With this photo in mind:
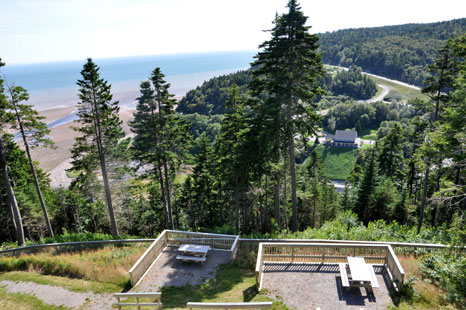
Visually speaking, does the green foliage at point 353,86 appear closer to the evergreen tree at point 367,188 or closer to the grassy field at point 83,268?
the evergreen tree at point 367,188

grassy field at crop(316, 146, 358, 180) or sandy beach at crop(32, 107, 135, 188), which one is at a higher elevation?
sandy beach at crop(32, 107, 135, 188)

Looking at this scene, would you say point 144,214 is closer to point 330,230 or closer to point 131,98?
point 330,230

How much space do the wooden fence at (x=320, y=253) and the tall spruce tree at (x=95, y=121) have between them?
14.3 meters

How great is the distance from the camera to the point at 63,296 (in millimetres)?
11477

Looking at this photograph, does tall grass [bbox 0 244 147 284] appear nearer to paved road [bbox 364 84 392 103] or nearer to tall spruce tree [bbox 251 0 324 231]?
tall spruce tree [bbox 251 0 324 231]

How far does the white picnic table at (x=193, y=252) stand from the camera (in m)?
12.9

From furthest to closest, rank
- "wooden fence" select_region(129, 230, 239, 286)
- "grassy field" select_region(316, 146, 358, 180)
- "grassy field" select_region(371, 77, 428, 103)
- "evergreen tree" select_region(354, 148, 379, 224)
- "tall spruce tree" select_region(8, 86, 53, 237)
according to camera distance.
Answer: "grassy field" select_region(371, 77, 428, 103) → "grassy field" select_region(316, 146, 358, 180) → "evergreen tree" select_region(354, 148, 379, 224) → "tall spruce tree" select_region(8, 86, 53, 237) → "wooden fence" select_region(129, 230, 239, 286)

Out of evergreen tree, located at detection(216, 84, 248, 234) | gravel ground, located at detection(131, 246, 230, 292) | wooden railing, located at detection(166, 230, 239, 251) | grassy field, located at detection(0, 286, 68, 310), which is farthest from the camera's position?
evergreen tree, located at detection(216, 84, 248, 234)

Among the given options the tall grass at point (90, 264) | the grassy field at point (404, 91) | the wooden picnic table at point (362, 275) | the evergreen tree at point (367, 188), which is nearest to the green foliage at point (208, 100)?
the grassy field at point (404, 91)

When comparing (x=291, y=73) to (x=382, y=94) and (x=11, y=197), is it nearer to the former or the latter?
(x=11, y=197)

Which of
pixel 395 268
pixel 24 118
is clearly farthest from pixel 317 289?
pixel 24 118

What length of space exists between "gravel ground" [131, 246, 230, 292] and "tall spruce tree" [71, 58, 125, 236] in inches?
413

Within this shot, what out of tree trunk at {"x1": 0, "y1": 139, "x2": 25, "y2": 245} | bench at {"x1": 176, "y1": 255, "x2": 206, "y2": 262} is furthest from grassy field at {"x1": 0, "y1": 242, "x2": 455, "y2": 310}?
tree trunk at {"x1": 0, "y1": 139, "x2": 25, "y2": 245}

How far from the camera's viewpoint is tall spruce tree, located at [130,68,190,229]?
64.5ft
